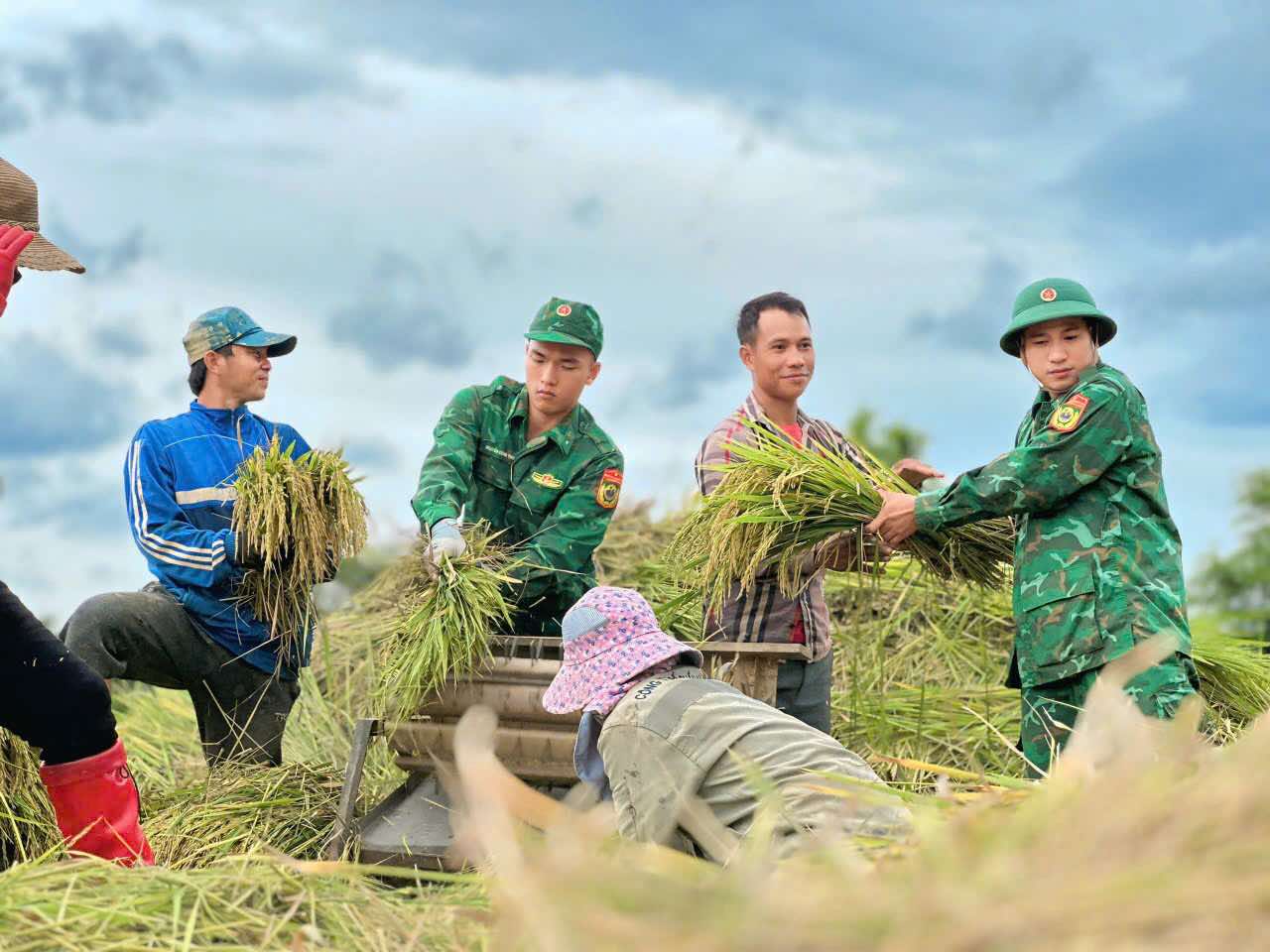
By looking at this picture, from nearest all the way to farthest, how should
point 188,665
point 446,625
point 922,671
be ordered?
point 446,625, point 188,665, point 922,671

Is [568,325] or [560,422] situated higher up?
[568,325]

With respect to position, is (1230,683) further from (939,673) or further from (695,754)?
(695,754)

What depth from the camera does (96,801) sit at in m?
3.73

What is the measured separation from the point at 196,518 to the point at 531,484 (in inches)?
47.9

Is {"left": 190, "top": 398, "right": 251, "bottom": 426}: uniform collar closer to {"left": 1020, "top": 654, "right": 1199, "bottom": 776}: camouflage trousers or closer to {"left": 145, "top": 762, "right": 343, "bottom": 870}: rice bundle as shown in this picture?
{"left": 145, "top": 762, "right": 343, "bottom": 870}: rice bundle

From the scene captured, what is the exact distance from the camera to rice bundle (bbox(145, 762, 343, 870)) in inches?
188

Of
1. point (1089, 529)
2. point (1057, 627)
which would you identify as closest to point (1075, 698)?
point (1057, 627)

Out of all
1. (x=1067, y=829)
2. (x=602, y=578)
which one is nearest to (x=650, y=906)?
(x=1067, y=829)

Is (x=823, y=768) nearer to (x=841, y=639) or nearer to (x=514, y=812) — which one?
(x=514, y=812)

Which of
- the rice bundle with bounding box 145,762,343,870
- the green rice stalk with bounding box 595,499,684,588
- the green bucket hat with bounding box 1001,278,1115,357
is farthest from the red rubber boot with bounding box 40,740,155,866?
the green rice stalk with bounding box 595,499,684,588

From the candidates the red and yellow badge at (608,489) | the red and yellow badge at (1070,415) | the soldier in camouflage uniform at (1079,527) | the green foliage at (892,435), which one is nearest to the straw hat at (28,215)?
the red and yellow badge at (608,489)

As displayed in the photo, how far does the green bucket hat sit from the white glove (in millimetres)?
1911

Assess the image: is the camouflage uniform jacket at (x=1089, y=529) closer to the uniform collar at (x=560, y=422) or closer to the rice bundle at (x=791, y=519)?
the rice bundle at (x=791, y=519)

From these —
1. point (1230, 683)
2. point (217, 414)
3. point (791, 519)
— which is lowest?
point (1230, 683)
